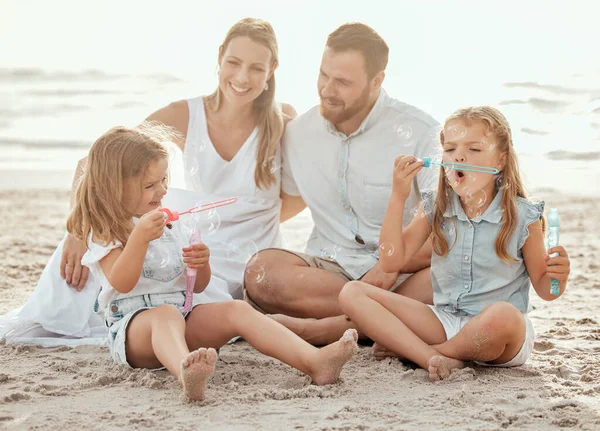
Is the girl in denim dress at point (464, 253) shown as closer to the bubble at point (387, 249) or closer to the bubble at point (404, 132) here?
the bubble at point (387, 249)

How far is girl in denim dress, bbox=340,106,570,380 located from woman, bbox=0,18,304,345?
88cm

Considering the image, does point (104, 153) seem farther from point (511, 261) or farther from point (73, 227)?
point (511, 261)

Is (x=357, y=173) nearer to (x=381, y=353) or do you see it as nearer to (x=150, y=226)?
(x=381, y=353)

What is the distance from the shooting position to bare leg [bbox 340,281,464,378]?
3.16 meters

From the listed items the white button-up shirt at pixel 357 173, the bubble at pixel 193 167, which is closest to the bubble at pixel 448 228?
the white button-up shirt at pixel 357 173

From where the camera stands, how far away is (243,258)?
415 cm

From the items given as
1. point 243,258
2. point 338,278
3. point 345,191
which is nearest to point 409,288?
point 338,278

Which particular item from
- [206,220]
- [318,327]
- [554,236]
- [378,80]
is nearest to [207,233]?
[206,220]

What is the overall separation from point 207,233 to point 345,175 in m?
0.73

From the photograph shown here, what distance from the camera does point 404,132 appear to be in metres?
4.02

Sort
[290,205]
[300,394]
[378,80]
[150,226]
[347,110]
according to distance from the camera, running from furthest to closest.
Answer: [290,205]
[378,80]
[347,110]
[150,226]
[300,394]

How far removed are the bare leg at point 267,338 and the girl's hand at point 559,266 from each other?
77 cm

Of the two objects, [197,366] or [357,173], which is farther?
[357,173]

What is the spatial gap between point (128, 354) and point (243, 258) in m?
1.14
